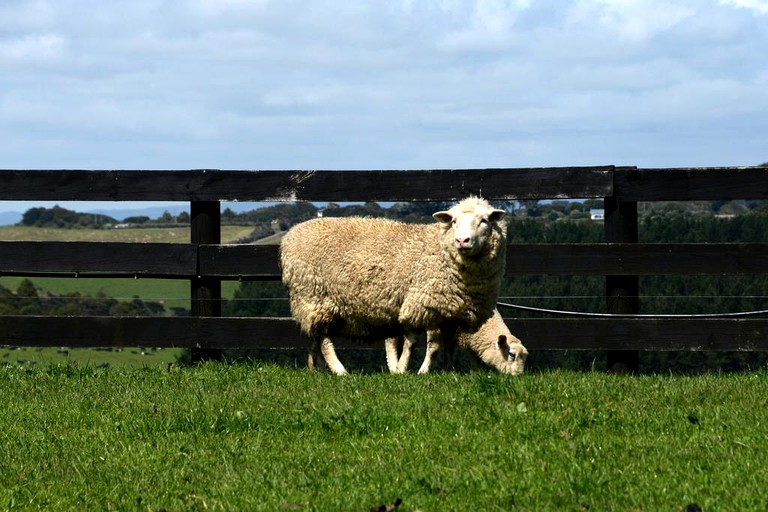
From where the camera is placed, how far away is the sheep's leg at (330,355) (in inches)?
396

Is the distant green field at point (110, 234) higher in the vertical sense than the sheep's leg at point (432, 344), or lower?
lower

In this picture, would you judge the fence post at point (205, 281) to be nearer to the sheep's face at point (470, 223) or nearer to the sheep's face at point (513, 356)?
the sheep's face at point (470, 223)

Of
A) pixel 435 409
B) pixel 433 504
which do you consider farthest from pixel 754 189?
pixel 433 504

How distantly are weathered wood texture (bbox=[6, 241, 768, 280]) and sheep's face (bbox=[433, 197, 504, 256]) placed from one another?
0.74m

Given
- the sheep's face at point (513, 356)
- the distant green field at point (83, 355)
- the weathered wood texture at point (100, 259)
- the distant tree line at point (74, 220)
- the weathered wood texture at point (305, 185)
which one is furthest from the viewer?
the distant tree line at point (74, 220)

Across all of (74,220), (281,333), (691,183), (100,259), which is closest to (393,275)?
(281,333)

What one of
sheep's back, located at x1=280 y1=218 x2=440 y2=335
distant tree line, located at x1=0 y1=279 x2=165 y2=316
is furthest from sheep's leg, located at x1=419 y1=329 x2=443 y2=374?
Result: distant tree line, located at x1=0 y1=279 x2=165 y2=316

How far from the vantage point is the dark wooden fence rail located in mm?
10203

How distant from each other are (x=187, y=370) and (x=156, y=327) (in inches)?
52.6

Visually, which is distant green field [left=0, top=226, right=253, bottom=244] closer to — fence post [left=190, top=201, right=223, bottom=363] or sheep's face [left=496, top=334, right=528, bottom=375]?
sheep's face [left=496, top=334, right=528, bottom=375]

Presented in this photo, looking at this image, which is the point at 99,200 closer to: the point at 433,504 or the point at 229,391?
the point at 229,391

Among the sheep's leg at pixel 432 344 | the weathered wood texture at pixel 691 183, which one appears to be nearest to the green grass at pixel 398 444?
the sheep's leg at pixel 432 344

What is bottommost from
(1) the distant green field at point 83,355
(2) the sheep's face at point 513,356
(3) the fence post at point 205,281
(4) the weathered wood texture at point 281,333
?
(1) the distant green field at point 83,355

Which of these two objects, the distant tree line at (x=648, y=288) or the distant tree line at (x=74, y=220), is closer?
the distant tree line at (x=648, y=288)
